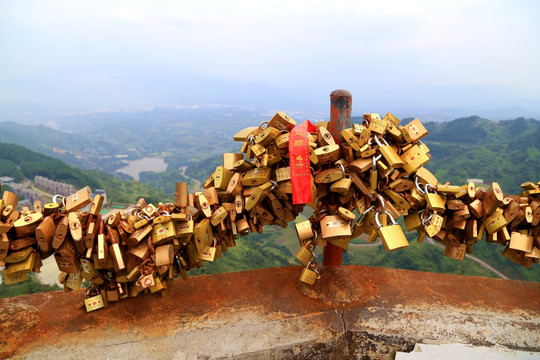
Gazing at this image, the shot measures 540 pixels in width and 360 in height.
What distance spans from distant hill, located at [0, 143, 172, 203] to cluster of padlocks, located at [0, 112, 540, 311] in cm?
6932

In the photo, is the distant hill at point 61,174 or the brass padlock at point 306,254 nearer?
the brass padlock at point 306,254

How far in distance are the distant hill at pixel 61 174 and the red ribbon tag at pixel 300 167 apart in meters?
70.0

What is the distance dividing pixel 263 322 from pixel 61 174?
283 ft

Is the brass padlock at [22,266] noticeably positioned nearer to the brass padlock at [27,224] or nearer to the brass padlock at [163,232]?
the brass padlock at [27,224]

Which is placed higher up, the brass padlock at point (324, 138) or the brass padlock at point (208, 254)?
the brass padlock at point (324, 138)

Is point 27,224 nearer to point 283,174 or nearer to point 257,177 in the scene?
point 257,177

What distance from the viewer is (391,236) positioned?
8.63 feet

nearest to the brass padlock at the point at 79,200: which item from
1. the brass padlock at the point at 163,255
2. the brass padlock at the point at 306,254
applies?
the brass padlock at the point at 163,255

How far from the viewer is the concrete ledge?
9.19 feet

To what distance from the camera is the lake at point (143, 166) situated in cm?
14962

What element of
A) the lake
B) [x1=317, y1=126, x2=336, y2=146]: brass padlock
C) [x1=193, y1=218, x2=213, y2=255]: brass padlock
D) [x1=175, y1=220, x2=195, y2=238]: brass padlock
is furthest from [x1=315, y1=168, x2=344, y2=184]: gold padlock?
the lake

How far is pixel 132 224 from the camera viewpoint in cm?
288

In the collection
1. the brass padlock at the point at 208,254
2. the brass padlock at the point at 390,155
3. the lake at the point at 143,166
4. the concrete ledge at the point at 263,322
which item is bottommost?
the lake at the point at 143,166

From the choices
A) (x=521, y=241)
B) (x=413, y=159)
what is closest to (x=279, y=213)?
(x=413, y=159)
